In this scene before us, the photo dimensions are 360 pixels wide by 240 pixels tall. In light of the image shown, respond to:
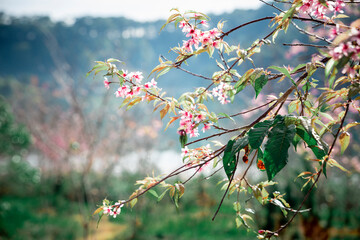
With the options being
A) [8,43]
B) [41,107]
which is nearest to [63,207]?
[41,107]

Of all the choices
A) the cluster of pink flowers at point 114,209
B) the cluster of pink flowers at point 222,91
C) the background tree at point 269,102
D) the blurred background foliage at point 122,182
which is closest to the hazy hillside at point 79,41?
the blurred background foliage at point 122,182

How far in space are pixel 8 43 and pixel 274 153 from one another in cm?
1467

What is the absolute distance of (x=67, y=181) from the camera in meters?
5.91

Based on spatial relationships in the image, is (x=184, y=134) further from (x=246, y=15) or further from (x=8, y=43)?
(x=8, y=43)

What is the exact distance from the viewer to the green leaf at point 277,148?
1.73 ft

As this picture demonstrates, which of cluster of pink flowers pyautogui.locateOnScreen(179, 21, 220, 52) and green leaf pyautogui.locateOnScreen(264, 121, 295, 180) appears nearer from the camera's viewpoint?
green leaf pyautogui.locateOnScreen(264, 121, 295, 180)

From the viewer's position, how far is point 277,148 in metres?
0.53

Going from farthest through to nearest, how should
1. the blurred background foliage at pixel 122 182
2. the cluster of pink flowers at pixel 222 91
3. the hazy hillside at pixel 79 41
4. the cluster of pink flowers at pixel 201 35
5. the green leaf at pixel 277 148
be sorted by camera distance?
the hazy hillside at pixel 79 41, the blurred background foliage at pixel 122 182, the cluster of pink flowers at pixel 222 91, the cluster of pink flowers at pixel 201 35, the green leaf at pixel 277 148

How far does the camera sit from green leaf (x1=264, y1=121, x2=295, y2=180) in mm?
529

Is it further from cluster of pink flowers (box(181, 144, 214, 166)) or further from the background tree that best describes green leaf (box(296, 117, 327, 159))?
cluster of pink flowers (box(181, 144, 214, 166))

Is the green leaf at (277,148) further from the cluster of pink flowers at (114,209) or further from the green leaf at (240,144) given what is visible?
the cluster of pink flowers at (114,209)

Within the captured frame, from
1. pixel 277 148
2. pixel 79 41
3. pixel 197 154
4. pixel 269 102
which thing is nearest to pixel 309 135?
pixel 277 148

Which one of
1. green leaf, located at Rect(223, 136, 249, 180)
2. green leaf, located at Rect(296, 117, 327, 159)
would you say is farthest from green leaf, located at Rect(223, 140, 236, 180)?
green leaf, located at Rect(296, 117, 327, 159)

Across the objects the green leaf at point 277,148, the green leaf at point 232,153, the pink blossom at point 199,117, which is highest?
the pink blossom at point 199,117
